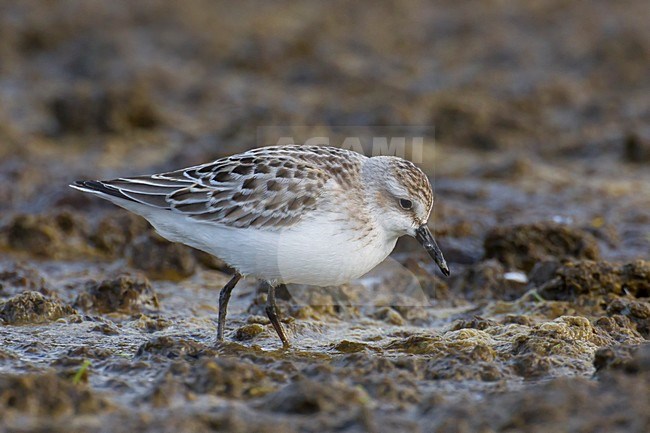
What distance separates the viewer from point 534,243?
29.3 ft

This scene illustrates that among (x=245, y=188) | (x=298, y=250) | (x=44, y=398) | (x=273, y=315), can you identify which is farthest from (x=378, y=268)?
(x=44, y=398)

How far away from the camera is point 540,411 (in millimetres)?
4863

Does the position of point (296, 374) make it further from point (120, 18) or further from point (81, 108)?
point (120, 18)

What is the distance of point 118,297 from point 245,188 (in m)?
1.63

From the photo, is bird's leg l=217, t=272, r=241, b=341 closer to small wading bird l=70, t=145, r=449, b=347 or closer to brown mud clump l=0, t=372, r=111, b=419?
small wading bird l=70, t=145, r=449, b=347

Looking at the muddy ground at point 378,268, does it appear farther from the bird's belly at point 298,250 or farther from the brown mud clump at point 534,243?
the bird's belly at point 298,250

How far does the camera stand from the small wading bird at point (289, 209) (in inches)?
250

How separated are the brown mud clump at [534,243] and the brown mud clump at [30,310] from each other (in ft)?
12.9

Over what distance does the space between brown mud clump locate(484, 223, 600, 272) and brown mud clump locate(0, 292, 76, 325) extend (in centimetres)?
393

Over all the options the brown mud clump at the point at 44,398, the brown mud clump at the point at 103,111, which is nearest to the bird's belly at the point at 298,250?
the brown mud clump at the point at 44,398

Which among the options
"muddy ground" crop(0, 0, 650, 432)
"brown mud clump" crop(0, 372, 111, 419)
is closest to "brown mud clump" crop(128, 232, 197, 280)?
"muddy ground" crop(0, 0, 650, 432)

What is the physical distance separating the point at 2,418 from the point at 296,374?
169cm

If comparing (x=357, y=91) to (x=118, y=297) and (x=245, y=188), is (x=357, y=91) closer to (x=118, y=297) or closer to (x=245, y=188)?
(x=118, y=297)

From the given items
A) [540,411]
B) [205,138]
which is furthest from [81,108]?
[540,411]
